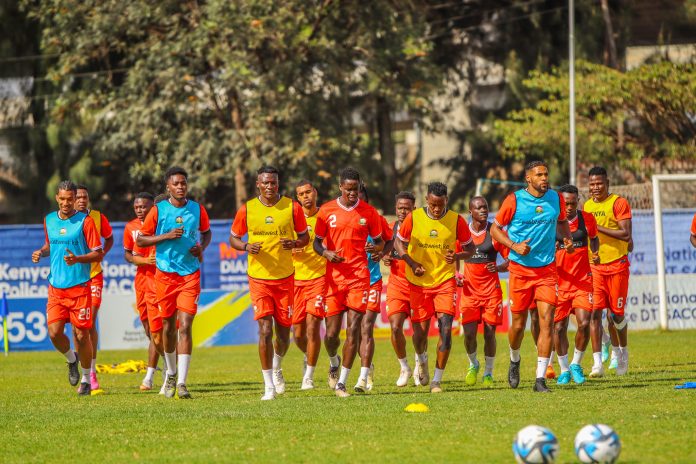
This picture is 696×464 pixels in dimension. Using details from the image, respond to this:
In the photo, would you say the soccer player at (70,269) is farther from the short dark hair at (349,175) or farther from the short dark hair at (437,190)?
the short dark hair at (437,190)

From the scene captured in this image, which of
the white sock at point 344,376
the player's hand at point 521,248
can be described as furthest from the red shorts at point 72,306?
the player's hand at point 521,248

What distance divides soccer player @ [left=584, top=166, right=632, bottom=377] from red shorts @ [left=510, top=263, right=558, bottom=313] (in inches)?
108

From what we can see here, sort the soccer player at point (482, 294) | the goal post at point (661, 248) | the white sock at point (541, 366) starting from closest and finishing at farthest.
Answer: the white sock at point (541, 366) → the soccer player at point (482, 294) → the goal post at point (661, 248)

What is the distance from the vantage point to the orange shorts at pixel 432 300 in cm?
1463

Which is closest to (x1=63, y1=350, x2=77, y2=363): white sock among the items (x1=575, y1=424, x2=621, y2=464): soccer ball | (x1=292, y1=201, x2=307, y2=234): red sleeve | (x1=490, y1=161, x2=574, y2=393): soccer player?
(x1=292, y1=201, x2=307, y2=234): red sleeve

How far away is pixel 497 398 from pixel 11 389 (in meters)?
7.51

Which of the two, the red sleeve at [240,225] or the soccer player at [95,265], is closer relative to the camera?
the red sleeve at [240,225]

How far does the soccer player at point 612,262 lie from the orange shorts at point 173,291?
553cm

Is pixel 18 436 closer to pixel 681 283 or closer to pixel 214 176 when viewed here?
pixel 681 283

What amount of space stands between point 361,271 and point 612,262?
4.15 metres

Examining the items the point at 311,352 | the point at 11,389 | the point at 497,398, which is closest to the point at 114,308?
the point at 11,389

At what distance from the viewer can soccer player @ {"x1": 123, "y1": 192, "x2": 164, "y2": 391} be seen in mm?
14922

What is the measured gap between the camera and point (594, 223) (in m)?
15.8

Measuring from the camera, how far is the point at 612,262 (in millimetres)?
16672
